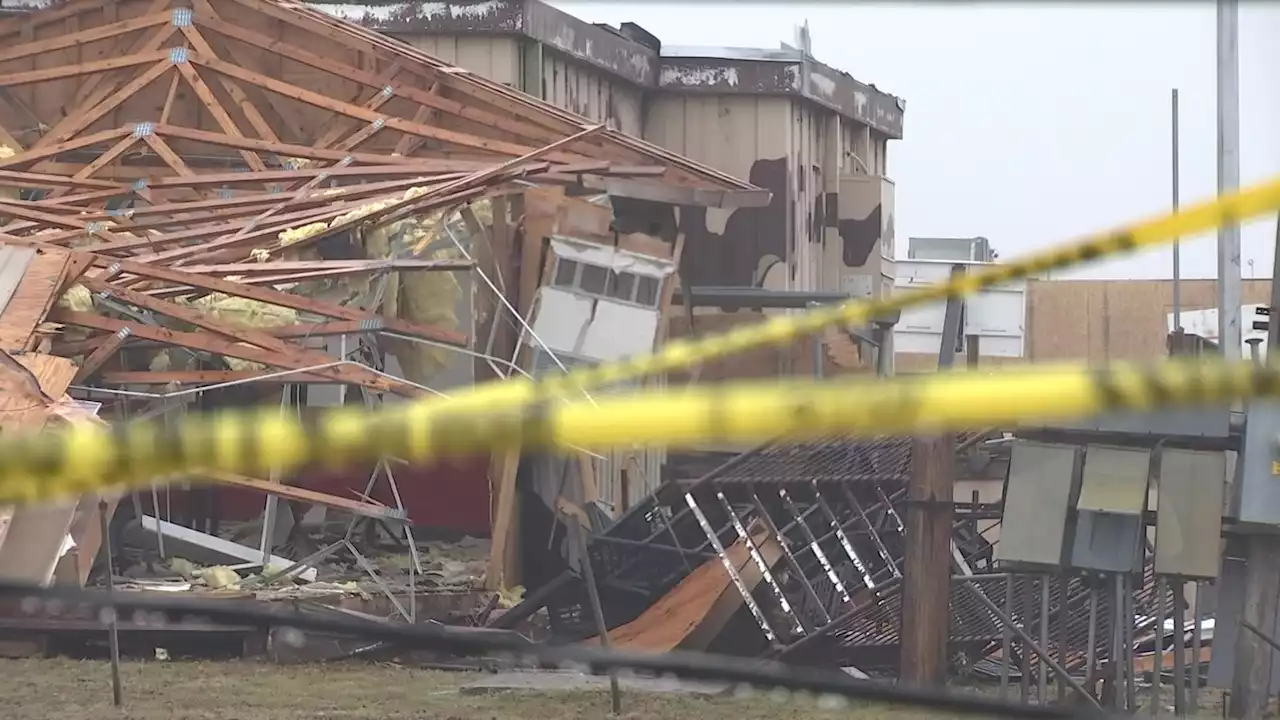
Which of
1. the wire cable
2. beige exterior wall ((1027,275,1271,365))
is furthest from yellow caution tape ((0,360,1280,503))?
beige exterior wall ((1027,275,1271,365))

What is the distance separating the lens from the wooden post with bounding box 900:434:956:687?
9.98 metres

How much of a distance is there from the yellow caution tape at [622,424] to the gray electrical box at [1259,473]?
29.6 feet

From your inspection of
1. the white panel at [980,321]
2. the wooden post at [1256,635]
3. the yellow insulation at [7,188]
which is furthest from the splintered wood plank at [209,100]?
the white panel at [980,321]

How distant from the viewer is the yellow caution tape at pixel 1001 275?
93.2 inches

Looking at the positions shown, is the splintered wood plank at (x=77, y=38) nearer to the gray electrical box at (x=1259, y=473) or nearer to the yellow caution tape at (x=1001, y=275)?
the gray electrical box at (x=1259, y=473)

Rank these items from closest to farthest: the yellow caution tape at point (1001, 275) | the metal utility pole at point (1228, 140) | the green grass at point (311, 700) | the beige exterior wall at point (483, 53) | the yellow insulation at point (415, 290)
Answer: the yellow caution tape at point (1001, 275), the green grass at point (311, 700), the yellow insulation at point (415, 290), the metal utility pole at point (1228, 140), the beige exterior wall at point (483, 53)

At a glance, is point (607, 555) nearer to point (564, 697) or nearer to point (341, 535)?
point (341, 535)

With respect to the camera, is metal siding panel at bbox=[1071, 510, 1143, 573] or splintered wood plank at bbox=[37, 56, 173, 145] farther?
splintered wood plank at bbox=[37, 56, 173, 145]

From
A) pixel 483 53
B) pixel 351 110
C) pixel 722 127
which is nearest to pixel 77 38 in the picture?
pixel 351 110

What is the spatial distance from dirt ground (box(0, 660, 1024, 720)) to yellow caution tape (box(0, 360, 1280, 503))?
878cm

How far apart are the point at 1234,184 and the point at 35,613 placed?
1057 cm

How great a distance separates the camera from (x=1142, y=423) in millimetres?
10805

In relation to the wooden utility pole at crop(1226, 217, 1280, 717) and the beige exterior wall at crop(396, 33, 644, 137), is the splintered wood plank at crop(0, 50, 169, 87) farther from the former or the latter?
the wooden utility pole at crop(1226, 217, 1280, 717)

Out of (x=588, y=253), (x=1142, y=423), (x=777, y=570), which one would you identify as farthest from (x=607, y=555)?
(x=1142, y=423)
